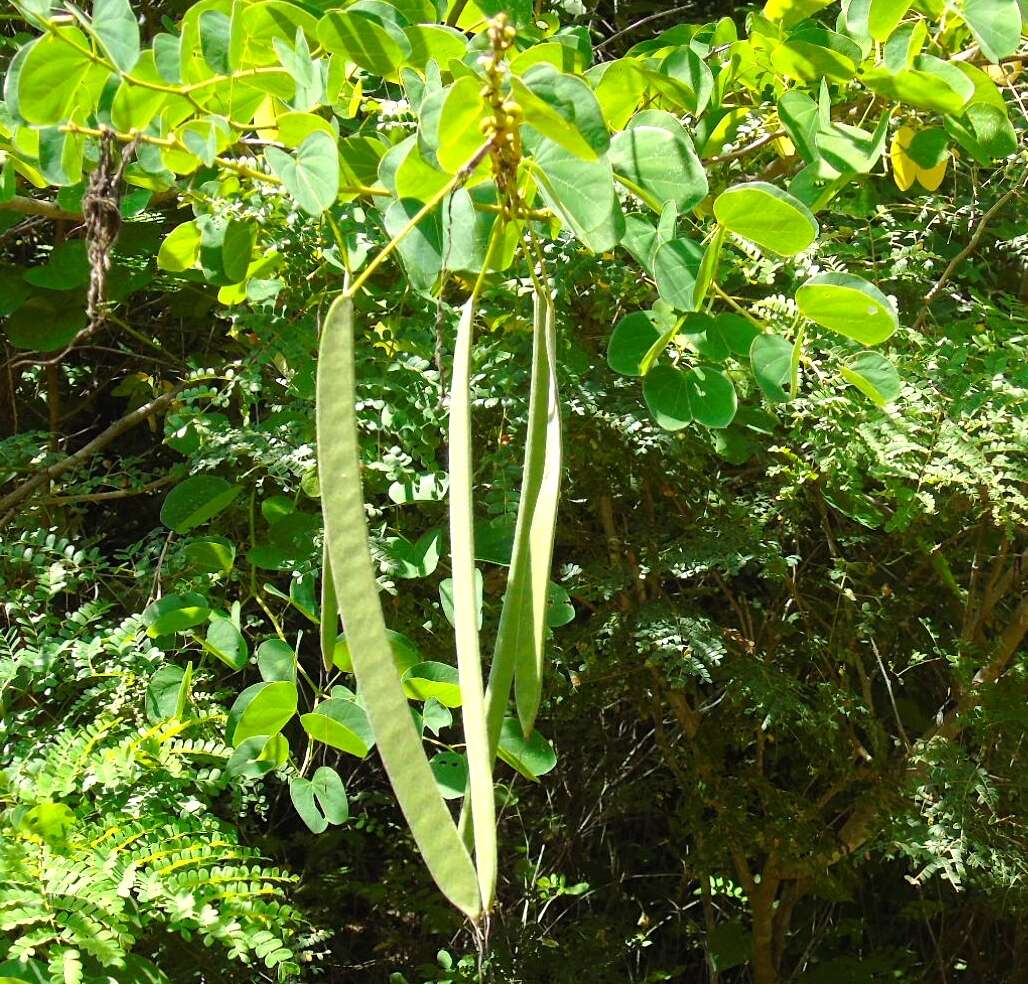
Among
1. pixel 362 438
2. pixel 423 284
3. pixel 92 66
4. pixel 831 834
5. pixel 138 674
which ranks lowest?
pixel 831 834

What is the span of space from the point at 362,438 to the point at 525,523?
1.89 ft

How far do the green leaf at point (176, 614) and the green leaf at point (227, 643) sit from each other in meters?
0.04

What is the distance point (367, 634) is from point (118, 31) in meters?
0.41

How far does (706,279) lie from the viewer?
2.05 feet

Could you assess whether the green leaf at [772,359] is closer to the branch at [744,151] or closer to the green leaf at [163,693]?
the branch at [744,151]

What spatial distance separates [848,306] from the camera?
64 cm

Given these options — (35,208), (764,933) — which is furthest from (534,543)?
(764,933)

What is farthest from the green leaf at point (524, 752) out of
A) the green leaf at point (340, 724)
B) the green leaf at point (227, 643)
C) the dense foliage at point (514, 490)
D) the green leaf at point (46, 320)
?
the green leaf at point (46, 320)

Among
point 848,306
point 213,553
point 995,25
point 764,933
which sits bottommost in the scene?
point 764,933

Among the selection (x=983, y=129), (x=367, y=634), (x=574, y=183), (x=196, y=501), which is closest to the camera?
(x=367, y=634)

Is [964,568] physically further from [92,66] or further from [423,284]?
[92,66]

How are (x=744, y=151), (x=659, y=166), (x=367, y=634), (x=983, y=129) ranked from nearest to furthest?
(x=367, y=634) < (x=659, y=166) < (x=983, y=129) < (x=744, y=151)

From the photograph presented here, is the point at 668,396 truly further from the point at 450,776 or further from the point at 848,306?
the point at 450,776

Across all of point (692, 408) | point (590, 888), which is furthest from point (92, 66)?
point (590, 888)
